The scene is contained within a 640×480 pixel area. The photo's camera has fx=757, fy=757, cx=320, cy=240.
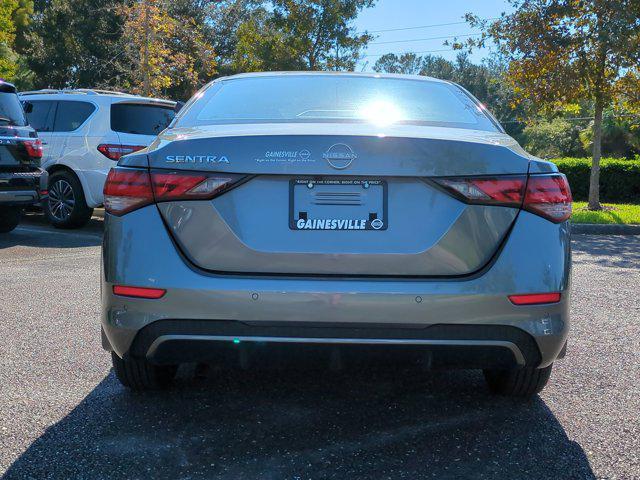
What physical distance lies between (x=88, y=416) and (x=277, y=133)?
1.50 meters

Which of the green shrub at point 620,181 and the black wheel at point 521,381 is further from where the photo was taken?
the green shrub at point 620,181

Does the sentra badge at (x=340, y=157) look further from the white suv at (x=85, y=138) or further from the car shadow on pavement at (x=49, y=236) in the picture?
the white suv at (x=85, y=138)

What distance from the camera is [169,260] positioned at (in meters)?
2.81

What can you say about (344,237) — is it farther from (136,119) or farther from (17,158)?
(136,119)

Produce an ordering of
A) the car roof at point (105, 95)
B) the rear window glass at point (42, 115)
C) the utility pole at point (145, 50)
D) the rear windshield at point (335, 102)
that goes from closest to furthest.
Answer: the rear windshield at point (335, 102)
the car roof at point (105, 95)
the rear window glass at point (42, 115)
the utility pole at point (145, 50)

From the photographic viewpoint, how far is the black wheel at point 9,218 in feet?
32.4

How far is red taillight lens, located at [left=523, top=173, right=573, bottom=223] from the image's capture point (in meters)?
2.85

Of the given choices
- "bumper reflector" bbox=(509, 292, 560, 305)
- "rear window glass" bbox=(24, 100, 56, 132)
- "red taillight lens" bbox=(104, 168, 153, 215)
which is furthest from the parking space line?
"bumper reflector" bbox=(509, 292, 560, 305)

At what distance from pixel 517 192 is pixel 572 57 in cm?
1376

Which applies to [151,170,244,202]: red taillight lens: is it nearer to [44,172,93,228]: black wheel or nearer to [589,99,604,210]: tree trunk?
Answer: [44,172,93,228]: black wheel

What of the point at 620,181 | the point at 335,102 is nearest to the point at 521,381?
the point at 335,102

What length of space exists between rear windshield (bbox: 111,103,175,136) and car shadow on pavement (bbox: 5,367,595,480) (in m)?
7.01

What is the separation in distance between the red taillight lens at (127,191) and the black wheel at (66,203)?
790cm

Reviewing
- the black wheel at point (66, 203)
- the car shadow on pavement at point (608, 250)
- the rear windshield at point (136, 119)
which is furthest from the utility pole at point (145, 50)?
the car shadow on pavement at point (608, 250)
